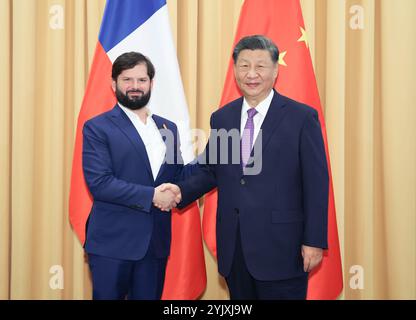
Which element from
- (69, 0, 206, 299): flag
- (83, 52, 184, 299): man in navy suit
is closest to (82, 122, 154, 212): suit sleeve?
(83, 52, 184, 299): man in navy suit

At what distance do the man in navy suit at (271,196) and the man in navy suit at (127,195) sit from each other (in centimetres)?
37

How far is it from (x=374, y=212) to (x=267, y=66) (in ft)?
5.32

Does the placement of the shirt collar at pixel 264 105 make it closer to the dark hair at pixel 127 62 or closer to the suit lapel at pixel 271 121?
the suit lapel at pixel 271 121

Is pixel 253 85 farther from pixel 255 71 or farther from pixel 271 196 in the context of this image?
pixel 271 196

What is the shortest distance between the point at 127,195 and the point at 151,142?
32 cm

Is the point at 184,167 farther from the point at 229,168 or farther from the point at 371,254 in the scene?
the point at 371,254

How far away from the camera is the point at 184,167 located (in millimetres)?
2494

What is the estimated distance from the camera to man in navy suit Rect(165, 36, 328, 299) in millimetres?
1952

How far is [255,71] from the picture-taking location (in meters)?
2.03

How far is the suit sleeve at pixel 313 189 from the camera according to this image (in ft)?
6.36

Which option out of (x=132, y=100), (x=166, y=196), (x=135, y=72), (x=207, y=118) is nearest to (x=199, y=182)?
(x=166, y=196)

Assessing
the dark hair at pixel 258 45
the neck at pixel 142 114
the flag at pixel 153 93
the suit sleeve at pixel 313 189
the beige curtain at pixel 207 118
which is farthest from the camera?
the beige curtain at pixel 207 118

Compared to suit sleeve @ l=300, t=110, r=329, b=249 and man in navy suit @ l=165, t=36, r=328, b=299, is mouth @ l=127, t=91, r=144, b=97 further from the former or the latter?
suit sleeve @ l=300, t=110, r=329, b=249

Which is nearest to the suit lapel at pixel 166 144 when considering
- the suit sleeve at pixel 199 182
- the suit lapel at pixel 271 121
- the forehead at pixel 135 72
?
the suit sleeve at pixel 199 182
